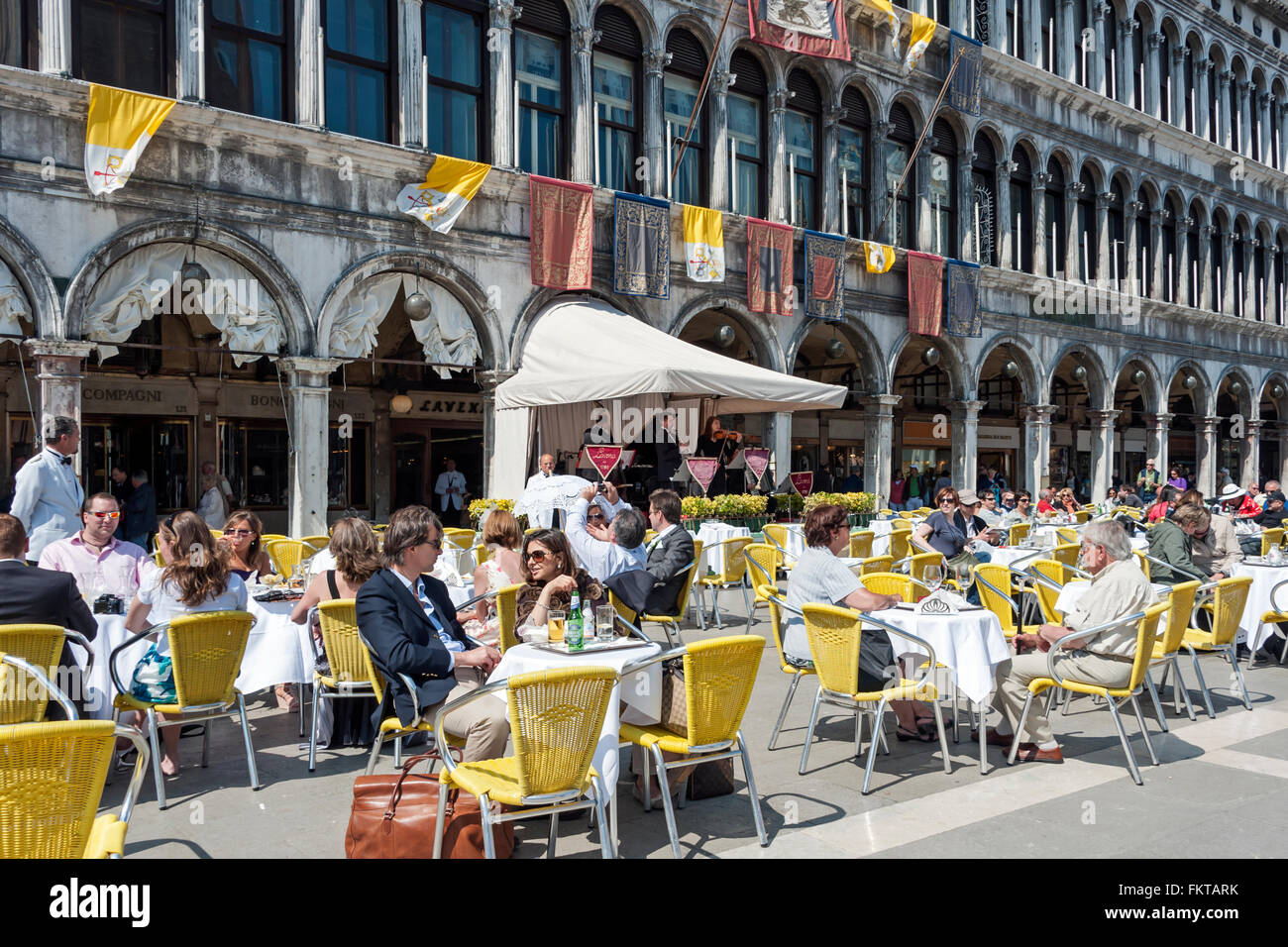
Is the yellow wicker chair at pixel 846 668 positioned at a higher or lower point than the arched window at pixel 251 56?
lower

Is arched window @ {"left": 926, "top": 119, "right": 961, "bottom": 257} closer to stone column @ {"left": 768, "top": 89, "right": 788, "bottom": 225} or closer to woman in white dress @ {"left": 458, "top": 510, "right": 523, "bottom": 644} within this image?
stone column @ {"left": 768, "top": 89, "right": 788, "bottom": 225}

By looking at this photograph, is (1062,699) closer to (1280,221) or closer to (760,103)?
(760,103)

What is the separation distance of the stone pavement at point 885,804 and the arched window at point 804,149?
1388 centimetres

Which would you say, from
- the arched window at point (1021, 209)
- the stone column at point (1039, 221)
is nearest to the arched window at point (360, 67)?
the arched window at point (1021, 209)

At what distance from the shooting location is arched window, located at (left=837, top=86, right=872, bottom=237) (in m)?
19.4

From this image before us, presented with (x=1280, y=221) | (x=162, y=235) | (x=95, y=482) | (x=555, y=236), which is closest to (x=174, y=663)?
(x=162, y=235)

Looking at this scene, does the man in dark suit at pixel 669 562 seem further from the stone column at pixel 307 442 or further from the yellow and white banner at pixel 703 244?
the yellow and white banner at pixel 703 244

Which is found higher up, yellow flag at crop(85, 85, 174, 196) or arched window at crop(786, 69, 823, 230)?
arched window at crop(786, 69, 823, 230)

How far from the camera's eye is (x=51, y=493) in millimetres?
7887

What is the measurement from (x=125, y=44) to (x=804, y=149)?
11543 millimetres

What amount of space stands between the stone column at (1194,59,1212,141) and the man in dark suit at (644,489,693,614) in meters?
27.0

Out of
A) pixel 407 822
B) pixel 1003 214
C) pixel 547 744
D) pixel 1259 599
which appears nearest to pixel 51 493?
pixel 407 822

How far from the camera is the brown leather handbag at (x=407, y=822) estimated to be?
3.82m

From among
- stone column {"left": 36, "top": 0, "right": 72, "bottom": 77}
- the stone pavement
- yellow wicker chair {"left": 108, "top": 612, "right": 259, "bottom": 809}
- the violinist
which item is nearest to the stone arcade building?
stone column {"left": 36, "top": 0, "right": 72, "bottom": 77}
